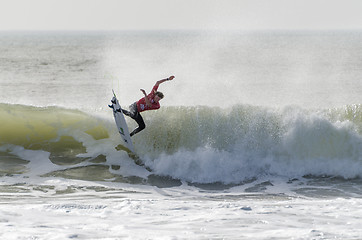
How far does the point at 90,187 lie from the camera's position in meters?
10.3

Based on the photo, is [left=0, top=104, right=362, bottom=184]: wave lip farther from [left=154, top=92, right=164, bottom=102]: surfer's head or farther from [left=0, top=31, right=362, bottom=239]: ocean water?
[left=154, top=92, right=164, bottom=102]: surfer's head

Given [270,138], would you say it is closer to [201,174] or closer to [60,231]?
[201,174]

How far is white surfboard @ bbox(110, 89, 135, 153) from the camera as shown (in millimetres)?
11130

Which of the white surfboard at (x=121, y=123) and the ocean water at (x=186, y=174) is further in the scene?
the white surfboard at (x=121, y=123)

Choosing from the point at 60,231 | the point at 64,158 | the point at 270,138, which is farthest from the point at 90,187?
the point at 270,138

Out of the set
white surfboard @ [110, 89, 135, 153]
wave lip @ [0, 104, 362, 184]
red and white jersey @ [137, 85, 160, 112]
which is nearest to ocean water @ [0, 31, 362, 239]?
wave lip @ [0, 104, 362, 184]

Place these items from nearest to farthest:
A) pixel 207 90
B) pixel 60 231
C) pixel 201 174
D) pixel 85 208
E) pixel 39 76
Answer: pixel 60 231 → pixel 85 208 → pixel 201 174 → pixel 207 90 → pixel 39 76

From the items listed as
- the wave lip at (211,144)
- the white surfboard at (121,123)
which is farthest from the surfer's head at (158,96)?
the wave lip at (211,144)

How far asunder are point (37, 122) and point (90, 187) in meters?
4.34

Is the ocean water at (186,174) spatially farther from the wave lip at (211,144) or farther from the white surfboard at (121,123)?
the white surfboard at (121,123)

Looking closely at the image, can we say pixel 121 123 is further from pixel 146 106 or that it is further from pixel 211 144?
pixel 211 144

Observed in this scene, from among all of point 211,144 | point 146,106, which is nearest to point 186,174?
point 211,144

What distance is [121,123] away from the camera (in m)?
11.6

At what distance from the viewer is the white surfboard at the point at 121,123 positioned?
11.1 m
